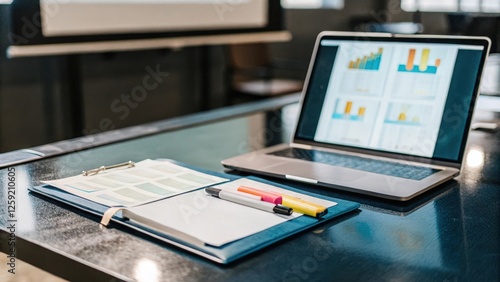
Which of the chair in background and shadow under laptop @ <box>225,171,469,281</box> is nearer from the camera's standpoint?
shadow under laptop @ <box>225,171,469,281</box>

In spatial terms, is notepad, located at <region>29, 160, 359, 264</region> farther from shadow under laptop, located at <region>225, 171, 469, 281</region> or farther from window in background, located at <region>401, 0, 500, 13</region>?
window in background, located at <region>401, 0, 500, 13</region>

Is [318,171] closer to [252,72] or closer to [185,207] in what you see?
[185,207]

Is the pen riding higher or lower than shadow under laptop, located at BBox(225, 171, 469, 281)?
higher

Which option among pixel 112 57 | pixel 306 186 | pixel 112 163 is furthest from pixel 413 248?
pixel 112 57

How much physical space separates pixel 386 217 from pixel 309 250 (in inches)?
6.3

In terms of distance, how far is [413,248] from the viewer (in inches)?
26.0

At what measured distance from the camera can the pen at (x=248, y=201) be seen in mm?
735

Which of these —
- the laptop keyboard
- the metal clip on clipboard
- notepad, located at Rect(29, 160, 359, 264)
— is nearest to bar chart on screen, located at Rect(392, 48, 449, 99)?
the laptop keyboard

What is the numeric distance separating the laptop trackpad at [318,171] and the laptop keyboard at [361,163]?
0.03m

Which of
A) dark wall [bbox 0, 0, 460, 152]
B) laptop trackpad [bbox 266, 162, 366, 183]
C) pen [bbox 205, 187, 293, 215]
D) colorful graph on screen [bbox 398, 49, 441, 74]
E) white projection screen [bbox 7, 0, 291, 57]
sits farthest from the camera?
dark wall [bbox 0, 0, 460, 152]

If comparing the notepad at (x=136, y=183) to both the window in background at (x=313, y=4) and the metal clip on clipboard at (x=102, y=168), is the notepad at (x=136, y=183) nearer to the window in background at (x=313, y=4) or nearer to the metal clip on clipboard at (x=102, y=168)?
the metal clip on clipboard at (x=102, y=168)

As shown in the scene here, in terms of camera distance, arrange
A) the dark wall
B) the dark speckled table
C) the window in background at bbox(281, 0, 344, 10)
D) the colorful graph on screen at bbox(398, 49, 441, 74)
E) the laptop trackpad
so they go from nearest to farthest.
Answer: the dark speckled table < the laptop trackpad < the colorful graph on screen at bbox(398, 49, 441, 74) < the dark wall < the window in background at bbox(281, 0, 344, 10)

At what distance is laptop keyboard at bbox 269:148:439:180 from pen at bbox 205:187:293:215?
264 millimetres

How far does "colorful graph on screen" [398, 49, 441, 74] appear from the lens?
1017mm
